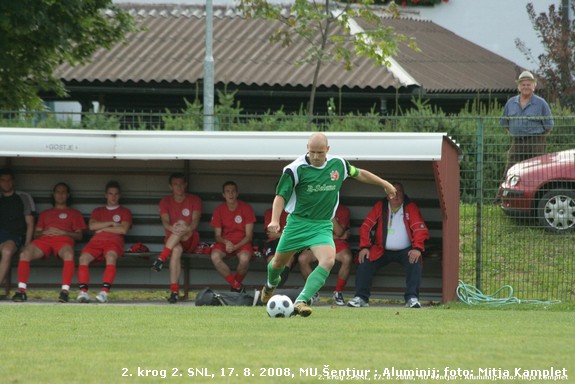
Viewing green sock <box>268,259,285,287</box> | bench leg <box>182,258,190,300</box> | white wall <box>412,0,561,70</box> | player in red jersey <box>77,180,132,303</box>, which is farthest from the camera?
white wall <box>412,0,561,70</box>

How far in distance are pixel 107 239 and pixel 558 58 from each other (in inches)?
505

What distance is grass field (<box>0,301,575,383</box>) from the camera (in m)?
8.77

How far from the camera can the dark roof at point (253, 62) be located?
2875cm

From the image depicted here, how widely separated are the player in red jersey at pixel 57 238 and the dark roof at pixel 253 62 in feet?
35.1

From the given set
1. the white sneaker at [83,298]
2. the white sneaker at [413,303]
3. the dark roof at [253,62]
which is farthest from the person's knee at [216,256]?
the dark roof at [253,62]

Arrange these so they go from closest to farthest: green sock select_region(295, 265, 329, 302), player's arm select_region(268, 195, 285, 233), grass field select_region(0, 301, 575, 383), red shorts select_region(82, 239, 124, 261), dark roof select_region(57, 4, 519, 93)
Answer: grass field select_region(0, 301, 575, 383) → player's arm select_region(268, 195, 285, 233) → green sock select_region(295, 265, 329, 302) → red shorts select_region(82, 239, 124, 261) → dark roof select_region(57, 4, 519, 93)

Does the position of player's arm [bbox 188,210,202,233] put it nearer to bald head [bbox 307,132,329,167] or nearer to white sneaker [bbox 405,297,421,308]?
white sneaker [bbox 405,297,421,308]

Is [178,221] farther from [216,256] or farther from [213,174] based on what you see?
[213,174]

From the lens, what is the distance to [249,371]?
873 cm

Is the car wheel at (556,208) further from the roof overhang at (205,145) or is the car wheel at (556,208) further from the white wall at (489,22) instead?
the white wall at (489,22)

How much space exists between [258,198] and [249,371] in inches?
374

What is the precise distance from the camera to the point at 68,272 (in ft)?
56.0

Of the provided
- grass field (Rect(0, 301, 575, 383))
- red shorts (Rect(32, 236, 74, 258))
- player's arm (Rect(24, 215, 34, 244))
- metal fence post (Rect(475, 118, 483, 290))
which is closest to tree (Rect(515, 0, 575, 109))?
metal fence post (Rect(475, 118, 483, 290))

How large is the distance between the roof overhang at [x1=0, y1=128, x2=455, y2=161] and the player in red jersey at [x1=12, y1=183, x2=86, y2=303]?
3.75 feet
